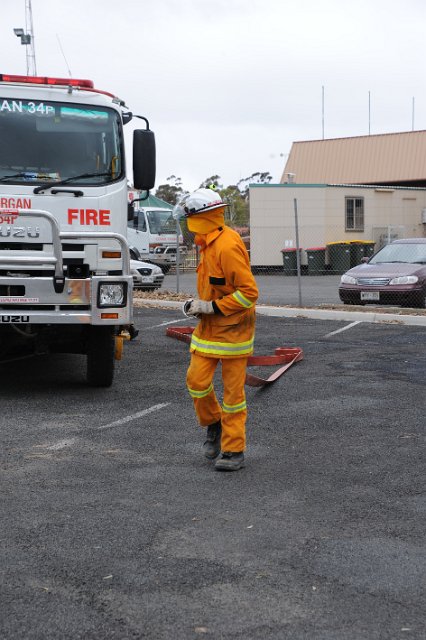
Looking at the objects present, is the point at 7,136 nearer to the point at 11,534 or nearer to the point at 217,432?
the point at 217,432

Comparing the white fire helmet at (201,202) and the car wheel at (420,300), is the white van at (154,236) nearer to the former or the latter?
→ the car wheel at (420,300)

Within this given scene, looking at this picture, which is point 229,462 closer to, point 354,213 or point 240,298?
point 240,298

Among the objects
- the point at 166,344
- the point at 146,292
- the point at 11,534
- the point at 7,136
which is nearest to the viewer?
the point at 11,534

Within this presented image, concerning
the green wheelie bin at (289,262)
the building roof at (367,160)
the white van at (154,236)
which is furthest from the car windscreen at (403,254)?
the building roof at (367,160)

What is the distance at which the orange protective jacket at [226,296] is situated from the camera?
19.5ft

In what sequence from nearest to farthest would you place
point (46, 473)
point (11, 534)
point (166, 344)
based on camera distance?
point (11, 534), point (46, 473), point (166, 344)

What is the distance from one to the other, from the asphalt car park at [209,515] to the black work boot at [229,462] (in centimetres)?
8

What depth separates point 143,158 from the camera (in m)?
8.95

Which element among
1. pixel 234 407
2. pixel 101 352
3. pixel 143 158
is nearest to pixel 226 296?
pixel 234 407

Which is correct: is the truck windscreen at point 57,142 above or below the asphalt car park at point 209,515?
above

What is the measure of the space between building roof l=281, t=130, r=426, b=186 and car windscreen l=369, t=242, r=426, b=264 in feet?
78.6

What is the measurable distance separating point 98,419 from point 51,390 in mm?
1484

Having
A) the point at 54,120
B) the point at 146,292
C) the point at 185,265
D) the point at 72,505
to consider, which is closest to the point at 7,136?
the point at 54,120

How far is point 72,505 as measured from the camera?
17.2ft
